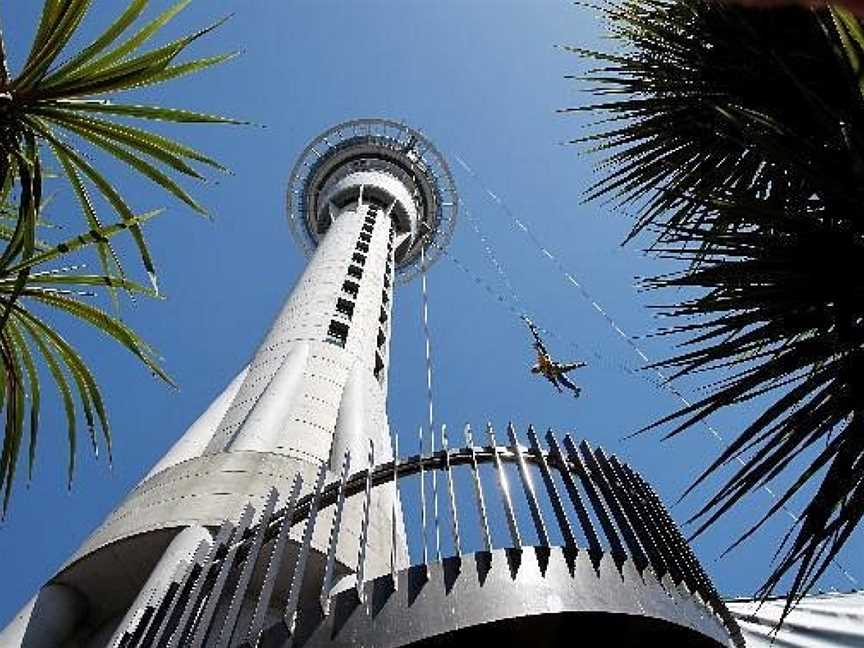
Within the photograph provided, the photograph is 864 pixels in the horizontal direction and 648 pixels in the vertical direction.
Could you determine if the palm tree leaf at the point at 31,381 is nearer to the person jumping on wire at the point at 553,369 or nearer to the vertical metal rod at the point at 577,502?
the vertical metal rod at the point at 577,502

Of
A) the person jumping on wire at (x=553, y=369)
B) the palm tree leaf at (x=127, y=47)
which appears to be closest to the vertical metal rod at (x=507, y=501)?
the palm tree leaf at (x=127, y=47)

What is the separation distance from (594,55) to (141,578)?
9.59 metres

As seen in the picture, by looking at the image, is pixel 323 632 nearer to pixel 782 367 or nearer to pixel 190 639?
pixel 190 639

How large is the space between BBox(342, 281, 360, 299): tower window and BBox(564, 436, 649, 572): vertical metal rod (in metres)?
Result: 19.0

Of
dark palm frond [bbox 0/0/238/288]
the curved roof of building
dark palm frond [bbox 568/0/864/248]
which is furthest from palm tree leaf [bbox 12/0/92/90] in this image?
the curved roof of building

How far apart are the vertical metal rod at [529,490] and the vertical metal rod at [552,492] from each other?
0.11m

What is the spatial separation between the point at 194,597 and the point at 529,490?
230cm

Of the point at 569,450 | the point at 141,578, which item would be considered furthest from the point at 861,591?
the point at 141,578

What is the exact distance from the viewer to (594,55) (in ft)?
17.4

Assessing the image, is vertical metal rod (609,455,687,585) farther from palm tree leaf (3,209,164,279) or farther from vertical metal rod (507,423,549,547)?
palm tree leaf (3,209,164,279)

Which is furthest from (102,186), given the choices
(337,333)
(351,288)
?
(351,288)

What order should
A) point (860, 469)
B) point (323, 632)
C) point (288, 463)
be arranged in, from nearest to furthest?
1. point (860, 469)
2. point (323, 632)
3. point (288, 463)

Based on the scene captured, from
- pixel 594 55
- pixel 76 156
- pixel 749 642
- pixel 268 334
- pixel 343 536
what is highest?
pixel 268 334

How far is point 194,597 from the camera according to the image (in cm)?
538
